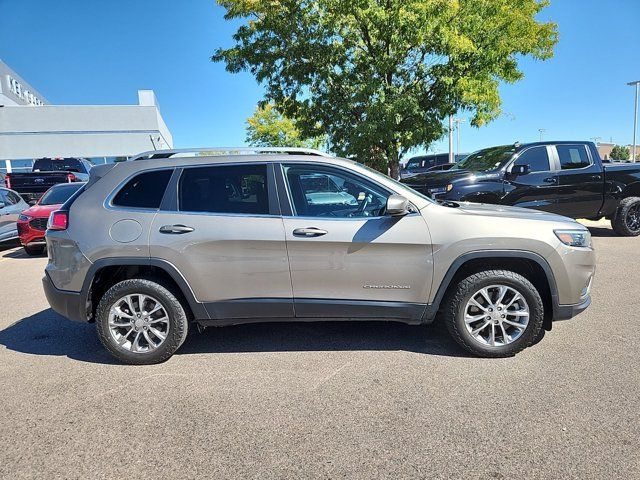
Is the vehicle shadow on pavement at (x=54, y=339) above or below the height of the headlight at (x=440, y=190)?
below

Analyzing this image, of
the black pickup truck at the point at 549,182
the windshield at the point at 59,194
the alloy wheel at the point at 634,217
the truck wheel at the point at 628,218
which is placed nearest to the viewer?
the black pickup truck at the point at 549,182

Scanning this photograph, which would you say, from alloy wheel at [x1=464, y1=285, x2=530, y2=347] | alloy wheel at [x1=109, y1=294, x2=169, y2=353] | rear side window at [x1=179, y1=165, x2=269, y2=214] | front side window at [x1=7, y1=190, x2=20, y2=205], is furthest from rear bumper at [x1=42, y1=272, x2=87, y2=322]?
front side window at [x1=7, y1=190, x2=20, y2=205]

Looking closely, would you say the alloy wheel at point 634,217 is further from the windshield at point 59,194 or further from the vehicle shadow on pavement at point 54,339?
the windshield at point 59,194

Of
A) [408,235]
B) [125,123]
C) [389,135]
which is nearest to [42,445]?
[408,235]

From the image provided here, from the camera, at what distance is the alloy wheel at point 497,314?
12.2 ft

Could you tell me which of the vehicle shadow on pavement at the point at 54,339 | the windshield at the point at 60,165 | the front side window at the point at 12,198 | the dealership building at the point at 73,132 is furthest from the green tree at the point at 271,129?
the vehicle shadow on pavement at the point at 54,339

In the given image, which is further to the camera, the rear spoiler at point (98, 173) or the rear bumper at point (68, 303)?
the rear spoiler at point (98, 173)

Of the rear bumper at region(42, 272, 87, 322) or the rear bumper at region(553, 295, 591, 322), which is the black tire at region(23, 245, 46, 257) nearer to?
the rear bumper at region(42, 272, 87, 322)

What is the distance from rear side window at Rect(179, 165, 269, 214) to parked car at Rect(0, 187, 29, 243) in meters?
7.87

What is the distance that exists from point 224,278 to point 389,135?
29.2 ft

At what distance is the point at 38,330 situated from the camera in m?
4.71

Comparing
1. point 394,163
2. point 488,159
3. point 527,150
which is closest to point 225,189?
point 488,159

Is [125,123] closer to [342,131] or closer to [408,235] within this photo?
[342,131]

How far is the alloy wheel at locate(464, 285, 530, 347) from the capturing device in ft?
12.2
